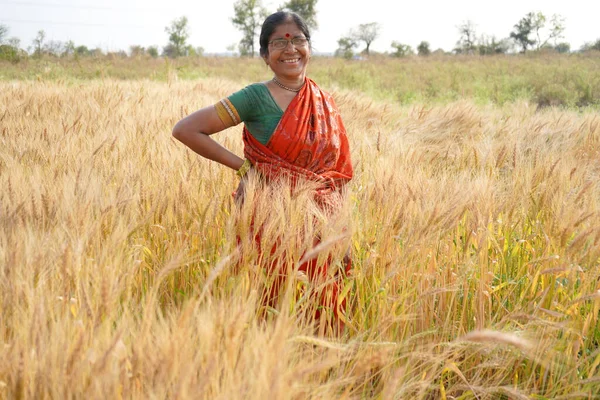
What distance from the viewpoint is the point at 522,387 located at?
1.35 meters

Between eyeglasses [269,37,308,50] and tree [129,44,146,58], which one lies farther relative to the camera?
tree [129,44,146,58]

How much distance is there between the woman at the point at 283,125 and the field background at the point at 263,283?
6.9 inches

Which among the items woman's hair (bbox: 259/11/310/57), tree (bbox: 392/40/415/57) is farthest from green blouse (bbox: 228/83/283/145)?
tree (bbox: 392/40/415/57)

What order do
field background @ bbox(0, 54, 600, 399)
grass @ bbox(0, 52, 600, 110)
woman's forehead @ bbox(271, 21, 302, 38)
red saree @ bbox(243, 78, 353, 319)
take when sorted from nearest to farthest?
field background @ bbox(0, 54, 600, 399), red saree @ bbox(243, 78, 353, 319), woman's forehead @ bbox(271, 21, 302, 38), grass @ bbox(0, 52, 600, 110)

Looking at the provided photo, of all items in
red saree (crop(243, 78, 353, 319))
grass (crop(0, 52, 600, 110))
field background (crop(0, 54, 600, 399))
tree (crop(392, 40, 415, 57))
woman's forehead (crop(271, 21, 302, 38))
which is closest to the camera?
field background (crop(0, 54, 600, 399))

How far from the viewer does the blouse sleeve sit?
6.18 feet

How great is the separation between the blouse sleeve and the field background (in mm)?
310

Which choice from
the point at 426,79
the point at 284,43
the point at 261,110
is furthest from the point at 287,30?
the point at 426,79

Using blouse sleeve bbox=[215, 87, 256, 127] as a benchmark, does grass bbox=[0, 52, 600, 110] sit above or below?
above

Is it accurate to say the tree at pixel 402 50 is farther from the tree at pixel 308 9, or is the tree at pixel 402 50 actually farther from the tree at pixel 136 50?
the tree at pixel 136 50

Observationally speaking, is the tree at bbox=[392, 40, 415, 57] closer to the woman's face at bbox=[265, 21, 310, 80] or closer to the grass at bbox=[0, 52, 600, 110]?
the grass at bbox=[0, 52, 600, 110]

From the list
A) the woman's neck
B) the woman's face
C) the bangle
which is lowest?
the bangle

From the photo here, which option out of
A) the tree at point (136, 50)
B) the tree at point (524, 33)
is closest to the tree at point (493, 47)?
the tree at point (524, 33)

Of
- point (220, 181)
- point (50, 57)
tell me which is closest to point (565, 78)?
point (220, 181)
